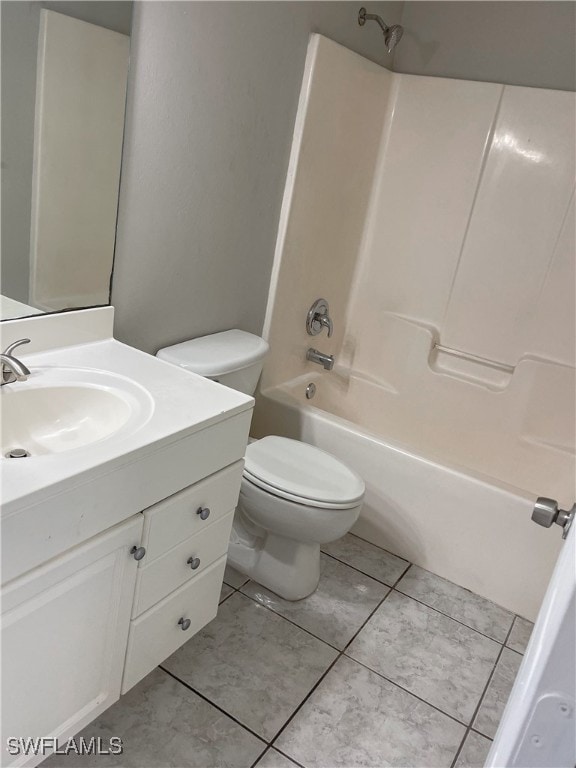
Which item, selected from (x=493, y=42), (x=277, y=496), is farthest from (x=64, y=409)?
(x=493, y=42)

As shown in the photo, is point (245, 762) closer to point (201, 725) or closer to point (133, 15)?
point (201, 725)

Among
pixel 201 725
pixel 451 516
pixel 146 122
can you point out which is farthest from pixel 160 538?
pixel 451 516

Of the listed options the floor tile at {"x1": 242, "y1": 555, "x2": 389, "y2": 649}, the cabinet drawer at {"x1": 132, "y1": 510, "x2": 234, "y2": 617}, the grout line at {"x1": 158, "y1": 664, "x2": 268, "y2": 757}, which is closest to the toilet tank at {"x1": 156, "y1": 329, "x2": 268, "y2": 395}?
the cabinet drawer at {"x1": 132, "y1": 510, "x2": 234, "y2": 617}

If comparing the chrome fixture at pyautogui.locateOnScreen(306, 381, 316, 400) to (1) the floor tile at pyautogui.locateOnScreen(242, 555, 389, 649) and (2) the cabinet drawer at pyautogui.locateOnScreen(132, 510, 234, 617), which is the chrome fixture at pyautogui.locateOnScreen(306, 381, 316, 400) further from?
(2) the cabinet drawer at pyautogui.locateOnScreen(132, 510, 234, 617)

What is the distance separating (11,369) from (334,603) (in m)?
1.24

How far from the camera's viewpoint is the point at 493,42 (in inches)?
88.2

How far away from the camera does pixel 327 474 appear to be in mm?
1841

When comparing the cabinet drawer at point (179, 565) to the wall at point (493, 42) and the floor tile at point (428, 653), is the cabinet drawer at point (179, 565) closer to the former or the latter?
the floor tile at point (428, 653)

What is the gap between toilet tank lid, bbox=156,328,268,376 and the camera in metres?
Answer: 1.72

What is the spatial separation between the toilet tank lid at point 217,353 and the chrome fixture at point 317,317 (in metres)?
0.46

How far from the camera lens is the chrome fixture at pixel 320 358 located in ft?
8.11

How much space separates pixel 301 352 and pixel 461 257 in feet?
2.50

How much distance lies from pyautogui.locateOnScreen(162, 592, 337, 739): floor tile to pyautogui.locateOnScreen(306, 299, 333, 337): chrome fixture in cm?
110

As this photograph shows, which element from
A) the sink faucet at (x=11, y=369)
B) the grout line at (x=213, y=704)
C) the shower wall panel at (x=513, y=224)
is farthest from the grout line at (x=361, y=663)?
Result: the shower wall panel at (x=513, y=224)
